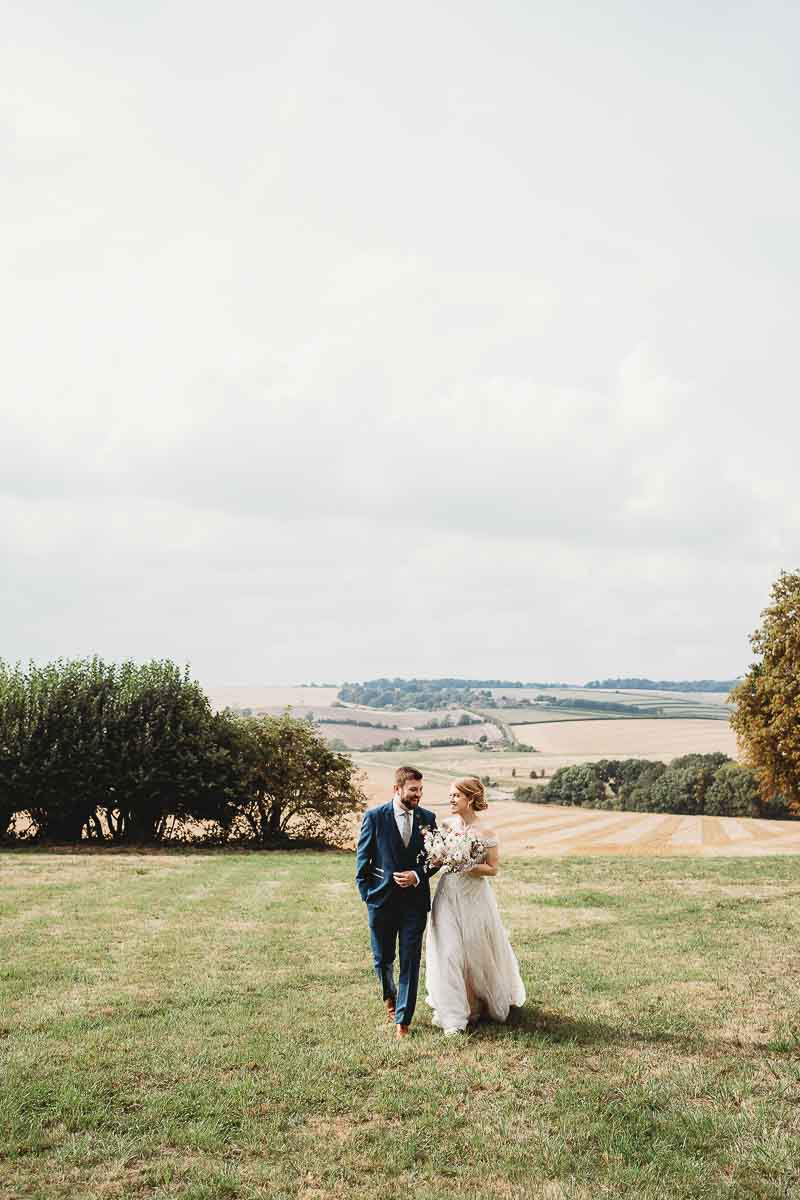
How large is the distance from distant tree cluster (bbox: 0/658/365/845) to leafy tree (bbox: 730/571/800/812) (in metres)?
17.2

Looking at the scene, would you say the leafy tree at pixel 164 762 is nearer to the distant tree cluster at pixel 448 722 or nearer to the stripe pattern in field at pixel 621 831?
the stripe pattern in field at pixel 621 831

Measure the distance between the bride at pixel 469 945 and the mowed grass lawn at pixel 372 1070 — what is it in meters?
0.38

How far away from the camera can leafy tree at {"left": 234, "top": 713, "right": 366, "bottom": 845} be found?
38781mm

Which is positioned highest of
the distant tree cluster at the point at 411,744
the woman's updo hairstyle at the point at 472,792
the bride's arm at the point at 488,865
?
the woman's updo hairstyle at the point at 472,792

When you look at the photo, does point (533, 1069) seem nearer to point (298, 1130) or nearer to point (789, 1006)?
point (298, 1130)

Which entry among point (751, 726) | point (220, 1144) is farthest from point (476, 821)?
point (751, 726)

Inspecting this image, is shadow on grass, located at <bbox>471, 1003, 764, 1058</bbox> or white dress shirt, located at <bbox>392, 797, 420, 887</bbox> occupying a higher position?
white dress shirt, located at <bbox>392, 797, 420, 887</bbox>

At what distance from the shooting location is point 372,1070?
8039 mm

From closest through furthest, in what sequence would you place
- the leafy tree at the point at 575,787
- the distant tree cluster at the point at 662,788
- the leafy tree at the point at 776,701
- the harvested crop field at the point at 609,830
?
the leafy tree at the point at 776,701 → the harvested crop field at the point at 609,830 → the distant tree cluster at the point at 662,788 → the leafy tree at the point at 575,787

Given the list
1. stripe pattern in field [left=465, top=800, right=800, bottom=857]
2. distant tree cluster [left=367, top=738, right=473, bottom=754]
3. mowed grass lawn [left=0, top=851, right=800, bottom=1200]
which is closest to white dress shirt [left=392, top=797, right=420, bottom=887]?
mowed grass lawn [left=0, top=851, right=800, bottom=1200]

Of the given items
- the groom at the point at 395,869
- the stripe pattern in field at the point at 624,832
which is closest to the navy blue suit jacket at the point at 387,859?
the groom at the point at 395,869

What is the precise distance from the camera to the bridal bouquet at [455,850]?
937 centimetres

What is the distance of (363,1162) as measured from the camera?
20.4ft

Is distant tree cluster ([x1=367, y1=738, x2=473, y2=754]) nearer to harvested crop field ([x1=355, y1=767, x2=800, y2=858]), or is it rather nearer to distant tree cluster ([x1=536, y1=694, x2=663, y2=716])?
harvested crop field ([x1=355, y1=767, x2=800, y2=858])
